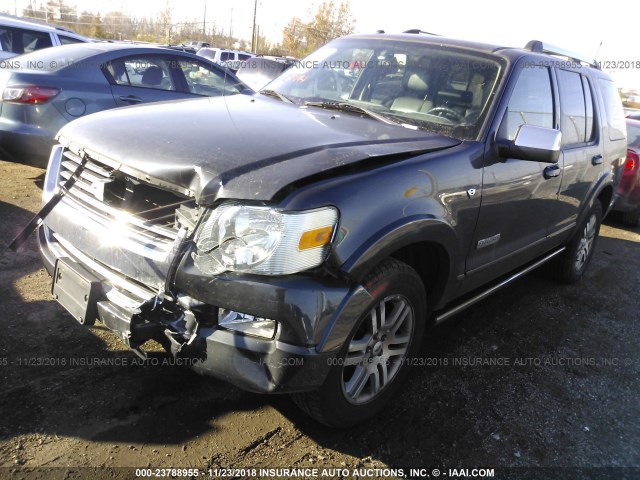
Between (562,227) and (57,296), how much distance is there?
3.70 metres

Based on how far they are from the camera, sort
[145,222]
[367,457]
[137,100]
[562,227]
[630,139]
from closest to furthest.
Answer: [145,222] → [367,457] → [562,227] → [137,100] → [630,139]

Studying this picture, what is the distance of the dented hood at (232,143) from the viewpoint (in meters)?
2.07

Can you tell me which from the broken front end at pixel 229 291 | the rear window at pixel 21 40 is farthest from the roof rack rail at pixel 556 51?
the rear window at pixel 21 40

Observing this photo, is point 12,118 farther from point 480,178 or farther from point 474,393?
point 474,393

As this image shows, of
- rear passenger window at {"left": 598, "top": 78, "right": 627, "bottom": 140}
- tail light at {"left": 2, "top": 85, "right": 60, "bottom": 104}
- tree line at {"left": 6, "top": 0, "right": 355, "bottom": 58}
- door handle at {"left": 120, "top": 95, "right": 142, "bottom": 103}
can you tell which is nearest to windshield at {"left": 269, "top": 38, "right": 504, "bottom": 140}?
rear passenger window at {"left": 598, "top": 78, "right": 627, "bottom": 140}

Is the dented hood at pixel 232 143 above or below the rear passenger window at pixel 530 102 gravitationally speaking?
below

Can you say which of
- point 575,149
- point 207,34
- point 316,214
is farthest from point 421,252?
point 207,34

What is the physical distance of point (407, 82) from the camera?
336 cm

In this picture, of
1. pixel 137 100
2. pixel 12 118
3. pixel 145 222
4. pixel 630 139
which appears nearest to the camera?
pixel 145 222

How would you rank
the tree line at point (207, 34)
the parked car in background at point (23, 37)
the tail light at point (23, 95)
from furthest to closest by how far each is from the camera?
the tree line at point (207, 34) → the parked car in background at point (23, 37) → the tail light at point (23, 95)

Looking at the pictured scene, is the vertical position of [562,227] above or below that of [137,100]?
below

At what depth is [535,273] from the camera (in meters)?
5.30

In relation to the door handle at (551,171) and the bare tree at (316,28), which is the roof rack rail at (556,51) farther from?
A: the bare tree at (316,28)

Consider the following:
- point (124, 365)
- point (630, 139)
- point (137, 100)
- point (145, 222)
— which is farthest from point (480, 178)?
point (630, 139)
